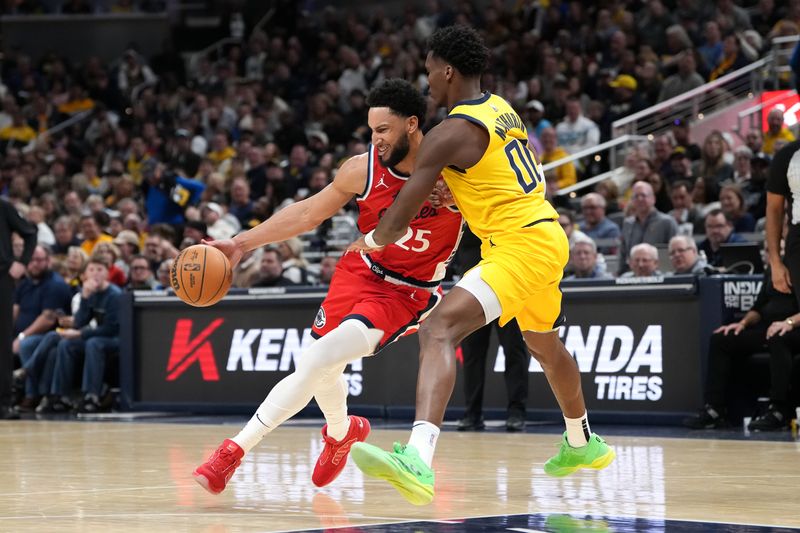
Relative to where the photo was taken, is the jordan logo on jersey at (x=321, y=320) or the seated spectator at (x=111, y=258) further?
the seated spectator at (x=111, y=258)

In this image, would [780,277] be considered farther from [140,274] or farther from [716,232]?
[140,274]

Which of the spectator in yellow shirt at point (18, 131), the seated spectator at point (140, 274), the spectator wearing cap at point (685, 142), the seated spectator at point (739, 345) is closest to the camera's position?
the seated spectator at point (739, 345)

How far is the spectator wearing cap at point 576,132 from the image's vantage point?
54.5ft

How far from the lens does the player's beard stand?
606 centimetres

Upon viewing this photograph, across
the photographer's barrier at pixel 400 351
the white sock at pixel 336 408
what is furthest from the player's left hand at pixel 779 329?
the white sock at pixel 336 408

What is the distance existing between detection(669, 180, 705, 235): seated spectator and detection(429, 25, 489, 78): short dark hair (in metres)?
7.89

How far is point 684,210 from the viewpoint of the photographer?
13406mm

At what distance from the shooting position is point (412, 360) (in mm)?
11891

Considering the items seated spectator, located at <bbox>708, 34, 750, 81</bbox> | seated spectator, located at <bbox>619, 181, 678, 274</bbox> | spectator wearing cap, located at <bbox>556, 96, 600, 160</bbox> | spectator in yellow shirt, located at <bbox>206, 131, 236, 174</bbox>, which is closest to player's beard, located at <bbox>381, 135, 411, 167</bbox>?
seated spectator, located at <bbox>619, 181, 678, 274</bbox>

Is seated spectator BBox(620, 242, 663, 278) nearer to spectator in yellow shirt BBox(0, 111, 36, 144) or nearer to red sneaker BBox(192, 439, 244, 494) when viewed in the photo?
red sneaker BBox(192, 439, 244, 494)

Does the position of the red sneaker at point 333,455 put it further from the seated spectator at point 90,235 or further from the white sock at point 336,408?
the seated spectator at point 90,235

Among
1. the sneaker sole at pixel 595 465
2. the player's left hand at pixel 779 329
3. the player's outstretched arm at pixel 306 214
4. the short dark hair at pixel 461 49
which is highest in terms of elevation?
the short dark hair at pixel 461 49

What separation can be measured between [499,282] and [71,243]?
12429 millimetres

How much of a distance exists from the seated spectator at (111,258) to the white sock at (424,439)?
9200 millimetres
